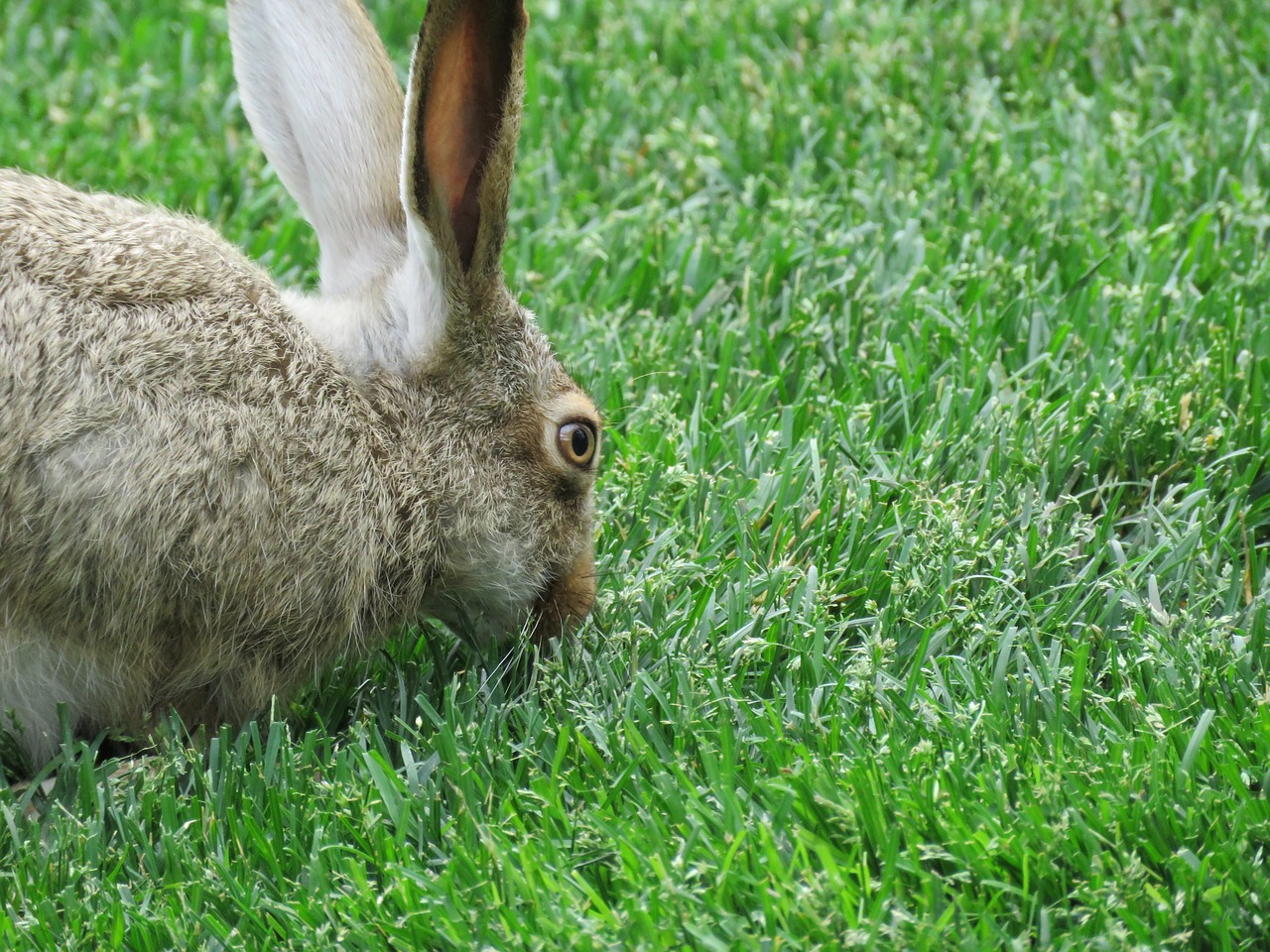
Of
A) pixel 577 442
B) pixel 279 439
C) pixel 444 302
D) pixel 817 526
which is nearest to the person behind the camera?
pixel 279 439

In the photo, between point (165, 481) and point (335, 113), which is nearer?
point (165, 481)

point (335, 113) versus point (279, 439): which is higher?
point (335, 113)

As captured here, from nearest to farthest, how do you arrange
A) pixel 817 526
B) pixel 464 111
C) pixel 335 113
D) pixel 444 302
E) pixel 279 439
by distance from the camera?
pixel 279 439, pixel 464 111, pixel 444 302, pixel 817 526, pixel 335 113

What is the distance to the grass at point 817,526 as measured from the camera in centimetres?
262

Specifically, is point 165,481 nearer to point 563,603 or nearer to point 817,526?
point 563,603

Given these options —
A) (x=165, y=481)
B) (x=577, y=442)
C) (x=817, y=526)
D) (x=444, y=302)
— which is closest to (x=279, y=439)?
(x=165, y=481)

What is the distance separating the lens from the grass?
262cm

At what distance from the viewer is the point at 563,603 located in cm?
359

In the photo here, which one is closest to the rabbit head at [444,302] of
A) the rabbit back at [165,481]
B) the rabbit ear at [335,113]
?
the rabbit ear at [335,113]

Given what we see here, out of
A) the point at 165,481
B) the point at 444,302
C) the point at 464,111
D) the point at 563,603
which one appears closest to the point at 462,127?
the point at 464,111

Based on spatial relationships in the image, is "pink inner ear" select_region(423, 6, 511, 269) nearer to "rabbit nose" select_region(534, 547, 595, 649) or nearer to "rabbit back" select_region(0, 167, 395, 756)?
"rabbit back" select_region(0, 167, 395, 756)

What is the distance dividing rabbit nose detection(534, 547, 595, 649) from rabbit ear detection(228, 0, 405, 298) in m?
0.89

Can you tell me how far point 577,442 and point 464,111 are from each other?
2.68 feet

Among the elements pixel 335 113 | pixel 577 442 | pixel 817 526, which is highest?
pixel 335 113
